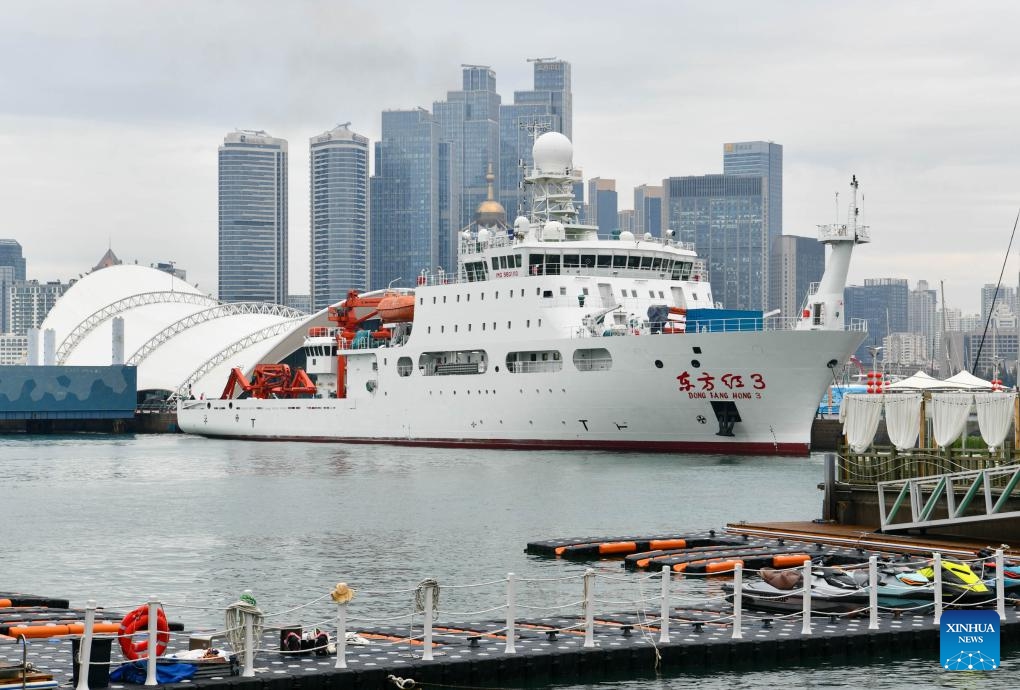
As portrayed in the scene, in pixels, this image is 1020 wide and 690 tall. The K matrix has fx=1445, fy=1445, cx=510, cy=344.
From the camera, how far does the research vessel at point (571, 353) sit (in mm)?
55875

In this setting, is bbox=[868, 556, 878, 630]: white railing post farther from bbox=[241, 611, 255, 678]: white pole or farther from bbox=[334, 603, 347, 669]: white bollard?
bbox=[241, 611, 255, 678]: white pole

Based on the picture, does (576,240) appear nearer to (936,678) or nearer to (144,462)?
(144,462)

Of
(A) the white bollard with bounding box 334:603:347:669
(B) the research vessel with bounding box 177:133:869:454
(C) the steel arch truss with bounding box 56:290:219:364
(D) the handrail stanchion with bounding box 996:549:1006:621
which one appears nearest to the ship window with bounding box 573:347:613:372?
(B) the research vessel with bounding box 177:133:869:454

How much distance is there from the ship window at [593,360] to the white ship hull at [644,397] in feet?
0.80

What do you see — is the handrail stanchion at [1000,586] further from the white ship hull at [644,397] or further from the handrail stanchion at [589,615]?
the white ship hull at [644,397]

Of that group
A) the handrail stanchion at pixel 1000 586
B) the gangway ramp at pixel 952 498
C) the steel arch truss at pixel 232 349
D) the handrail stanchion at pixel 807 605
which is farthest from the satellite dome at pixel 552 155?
the handrail stanchion at pixel 807 605

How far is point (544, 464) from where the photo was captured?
54.4m

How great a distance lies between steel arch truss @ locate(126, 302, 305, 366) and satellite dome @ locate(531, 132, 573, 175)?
41.6 m

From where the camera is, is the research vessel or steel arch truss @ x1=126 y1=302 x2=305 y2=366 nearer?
the research vessel

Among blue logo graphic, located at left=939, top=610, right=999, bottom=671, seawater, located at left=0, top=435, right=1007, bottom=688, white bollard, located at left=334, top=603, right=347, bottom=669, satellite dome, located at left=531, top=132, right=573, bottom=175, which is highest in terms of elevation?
satellite dome, located at left=531, top=132, right=573, bottom=175

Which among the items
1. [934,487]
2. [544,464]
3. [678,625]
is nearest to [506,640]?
[678,625]

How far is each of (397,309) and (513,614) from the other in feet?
186

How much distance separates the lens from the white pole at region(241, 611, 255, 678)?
15203 millimetres

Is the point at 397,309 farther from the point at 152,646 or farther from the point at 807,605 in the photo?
the point at 152,646
